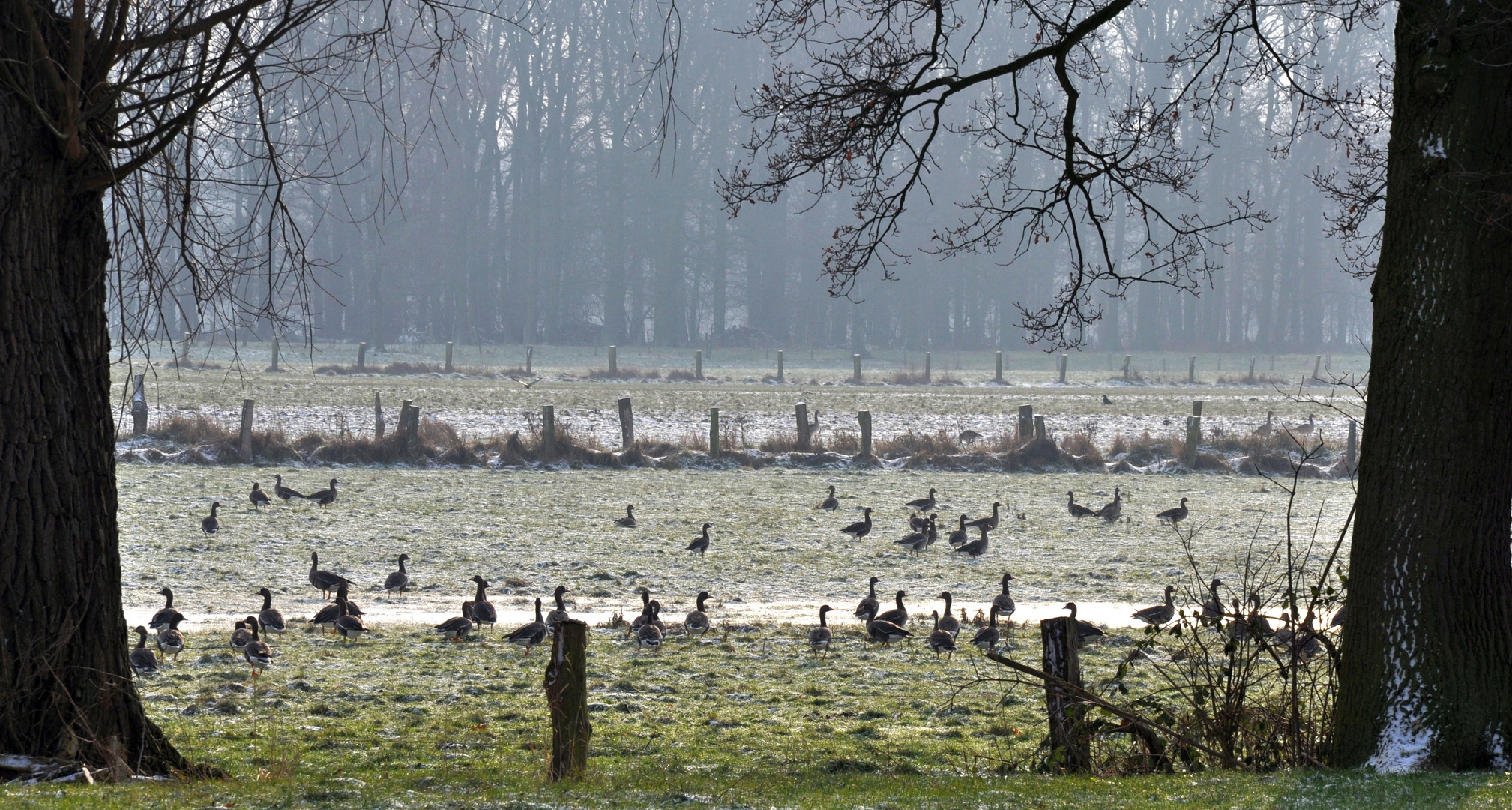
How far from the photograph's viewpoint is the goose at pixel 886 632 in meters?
11.9

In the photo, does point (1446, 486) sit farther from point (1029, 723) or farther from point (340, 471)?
point (340, 471)

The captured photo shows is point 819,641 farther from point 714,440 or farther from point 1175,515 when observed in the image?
point 714,440

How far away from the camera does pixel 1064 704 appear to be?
769 cm

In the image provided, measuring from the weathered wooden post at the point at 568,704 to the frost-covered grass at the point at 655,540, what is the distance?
6410 millimetres

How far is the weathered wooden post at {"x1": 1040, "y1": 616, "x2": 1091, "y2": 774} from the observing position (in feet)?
24.4

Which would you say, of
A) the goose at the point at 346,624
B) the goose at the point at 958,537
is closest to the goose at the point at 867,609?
the goose at the point at 346,624

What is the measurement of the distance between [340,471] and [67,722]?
1841cm

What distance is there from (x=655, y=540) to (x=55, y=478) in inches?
470

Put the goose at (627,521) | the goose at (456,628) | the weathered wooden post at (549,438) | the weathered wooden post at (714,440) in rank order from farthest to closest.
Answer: the weathered wooden post at (714,440), the weathered wooden post at (549,438), the goose at (627,521), the goose at (456,628)

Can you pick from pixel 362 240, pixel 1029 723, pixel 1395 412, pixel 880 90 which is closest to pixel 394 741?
pixel 1029 723

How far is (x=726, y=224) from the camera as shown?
74688 millimetres

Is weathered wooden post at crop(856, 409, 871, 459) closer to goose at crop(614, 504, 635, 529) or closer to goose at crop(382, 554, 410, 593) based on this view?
goose at crop(614, 504, 635, 529)

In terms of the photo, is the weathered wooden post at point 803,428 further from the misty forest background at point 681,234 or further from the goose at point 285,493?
the misty forest background at point 681,234

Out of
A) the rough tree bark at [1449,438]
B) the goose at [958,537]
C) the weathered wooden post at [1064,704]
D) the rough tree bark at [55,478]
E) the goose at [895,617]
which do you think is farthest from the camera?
the goose at [958,537]
